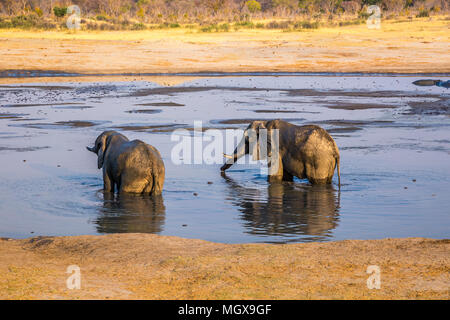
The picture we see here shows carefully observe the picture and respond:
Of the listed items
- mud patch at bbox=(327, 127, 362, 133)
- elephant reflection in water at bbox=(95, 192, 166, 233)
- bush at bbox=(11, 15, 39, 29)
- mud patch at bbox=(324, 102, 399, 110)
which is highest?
bush at bbox=(11, 15, 39, 29)

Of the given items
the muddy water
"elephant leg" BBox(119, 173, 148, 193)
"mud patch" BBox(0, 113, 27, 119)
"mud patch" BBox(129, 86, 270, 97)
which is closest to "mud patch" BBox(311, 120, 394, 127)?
the muddy water

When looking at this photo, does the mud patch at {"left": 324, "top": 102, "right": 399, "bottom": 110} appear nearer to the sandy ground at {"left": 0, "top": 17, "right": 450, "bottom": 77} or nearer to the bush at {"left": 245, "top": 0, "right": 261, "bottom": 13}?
the sandy ground at {"left": 0, "top": 17, "right": 450, "bottom": 77}

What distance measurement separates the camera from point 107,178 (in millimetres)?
11094

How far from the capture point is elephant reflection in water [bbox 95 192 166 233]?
9.46 m

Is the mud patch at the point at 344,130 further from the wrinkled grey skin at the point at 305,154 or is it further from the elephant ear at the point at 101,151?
the elephant ear at the point at 101,151

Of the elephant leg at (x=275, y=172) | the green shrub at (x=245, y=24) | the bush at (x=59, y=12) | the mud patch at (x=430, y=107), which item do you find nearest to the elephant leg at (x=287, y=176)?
the elephant leg at (x=275, y=172)

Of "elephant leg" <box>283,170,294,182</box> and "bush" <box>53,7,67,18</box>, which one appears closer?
"elephant leg" <box>283,170,294,182</box>

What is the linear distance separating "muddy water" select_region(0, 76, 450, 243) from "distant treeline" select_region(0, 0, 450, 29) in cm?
A: 2955

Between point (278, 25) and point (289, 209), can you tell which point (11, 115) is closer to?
point (289, 209)

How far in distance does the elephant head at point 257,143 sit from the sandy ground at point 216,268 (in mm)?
4217

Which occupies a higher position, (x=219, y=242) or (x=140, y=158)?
(x=140, y=158)

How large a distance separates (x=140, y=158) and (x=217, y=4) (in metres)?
65.4

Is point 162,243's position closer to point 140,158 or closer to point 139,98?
point 140,158
